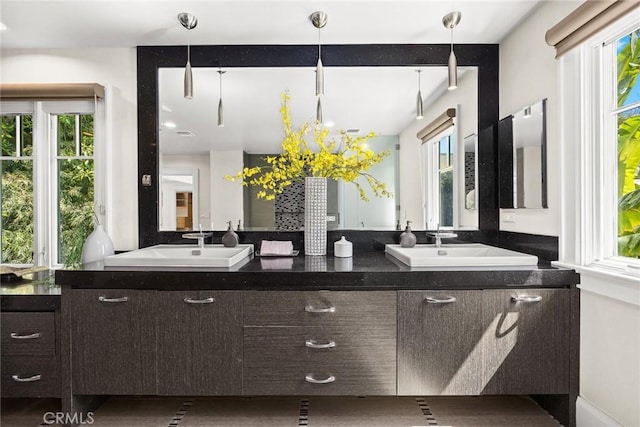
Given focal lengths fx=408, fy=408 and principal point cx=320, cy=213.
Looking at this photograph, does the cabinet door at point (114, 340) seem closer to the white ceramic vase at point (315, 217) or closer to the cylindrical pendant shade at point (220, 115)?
the white ceramic vase at point (315, 217)

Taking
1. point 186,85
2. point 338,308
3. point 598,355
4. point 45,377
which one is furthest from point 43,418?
point 598,355

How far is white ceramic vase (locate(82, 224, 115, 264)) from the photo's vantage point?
2.25 metres

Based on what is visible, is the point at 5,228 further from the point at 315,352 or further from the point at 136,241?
the point at 315,352

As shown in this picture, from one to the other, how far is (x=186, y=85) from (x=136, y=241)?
1.07 metres

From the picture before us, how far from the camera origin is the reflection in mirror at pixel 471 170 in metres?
2.63

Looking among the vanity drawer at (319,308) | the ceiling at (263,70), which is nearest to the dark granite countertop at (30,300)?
the vanity drawer at (319,308)

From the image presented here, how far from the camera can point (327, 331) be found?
6.09 feet

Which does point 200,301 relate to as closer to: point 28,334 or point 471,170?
point 28,334

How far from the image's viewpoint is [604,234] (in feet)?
6.07

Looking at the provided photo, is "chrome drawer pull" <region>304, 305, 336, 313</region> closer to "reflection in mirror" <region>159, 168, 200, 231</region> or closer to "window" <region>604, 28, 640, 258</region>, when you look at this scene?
"reflection in mirror" <region>159, 168, 200, 231</region>

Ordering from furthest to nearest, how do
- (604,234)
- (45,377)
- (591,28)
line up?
1. (45,377)
2. (604,234)
3. (591,28)

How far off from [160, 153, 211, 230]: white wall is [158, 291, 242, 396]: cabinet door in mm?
803

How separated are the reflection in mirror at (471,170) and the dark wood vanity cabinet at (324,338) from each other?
3.65 ft

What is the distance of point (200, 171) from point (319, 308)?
1.25m
